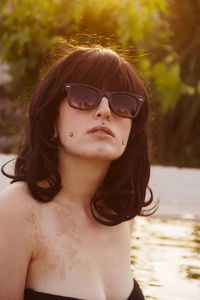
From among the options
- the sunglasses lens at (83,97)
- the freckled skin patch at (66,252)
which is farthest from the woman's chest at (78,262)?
the sunglasses lens at (83,97)

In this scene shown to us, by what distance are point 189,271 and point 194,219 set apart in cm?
188

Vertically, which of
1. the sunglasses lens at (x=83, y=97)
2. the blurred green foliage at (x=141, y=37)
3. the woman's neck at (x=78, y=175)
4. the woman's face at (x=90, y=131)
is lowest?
the blurred green foliage at (x=141, y=37)

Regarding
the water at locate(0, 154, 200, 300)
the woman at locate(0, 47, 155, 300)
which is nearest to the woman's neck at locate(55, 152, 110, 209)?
the woman at locate(0, 47, 155, 300)

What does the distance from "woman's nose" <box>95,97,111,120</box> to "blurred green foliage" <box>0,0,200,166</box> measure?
691 centimetres

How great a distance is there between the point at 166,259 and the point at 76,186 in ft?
5.21

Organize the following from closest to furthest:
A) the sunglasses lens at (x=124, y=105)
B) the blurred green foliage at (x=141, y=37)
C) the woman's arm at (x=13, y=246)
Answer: the woman's arm at (x=13, y=246)
the sunglasses lens at (x=124, y=105)
the blurred green foliage at (x=141, y=37)

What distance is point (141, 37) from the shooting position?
33.7 ft

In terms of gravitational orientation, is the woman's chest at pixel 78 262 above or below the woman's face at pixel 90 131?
below

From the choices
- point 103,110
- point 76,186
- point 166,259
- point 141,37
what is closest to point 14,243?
point 76,186

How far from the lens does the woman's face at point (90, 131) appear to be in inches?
82.2

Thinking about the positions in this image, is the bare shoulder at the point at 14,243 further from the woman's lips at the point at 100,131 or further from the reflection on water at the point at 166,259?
the reflection on water at the point at 166,259

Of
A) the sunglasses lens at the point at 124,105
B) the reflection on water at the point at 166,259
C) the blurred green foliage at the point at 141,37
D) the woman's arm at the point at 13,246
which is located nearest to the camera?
the woman's arm at the point at 13,246

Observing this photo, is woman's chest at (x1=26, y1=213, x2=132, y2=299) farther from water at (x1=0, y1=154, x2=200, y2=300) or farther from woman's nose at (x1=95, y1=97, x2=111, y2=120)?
water at (x1=0, y1=154, x2=200, y2=300)

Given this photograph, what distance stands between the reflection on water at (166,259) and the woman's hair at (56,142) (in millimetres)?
764
